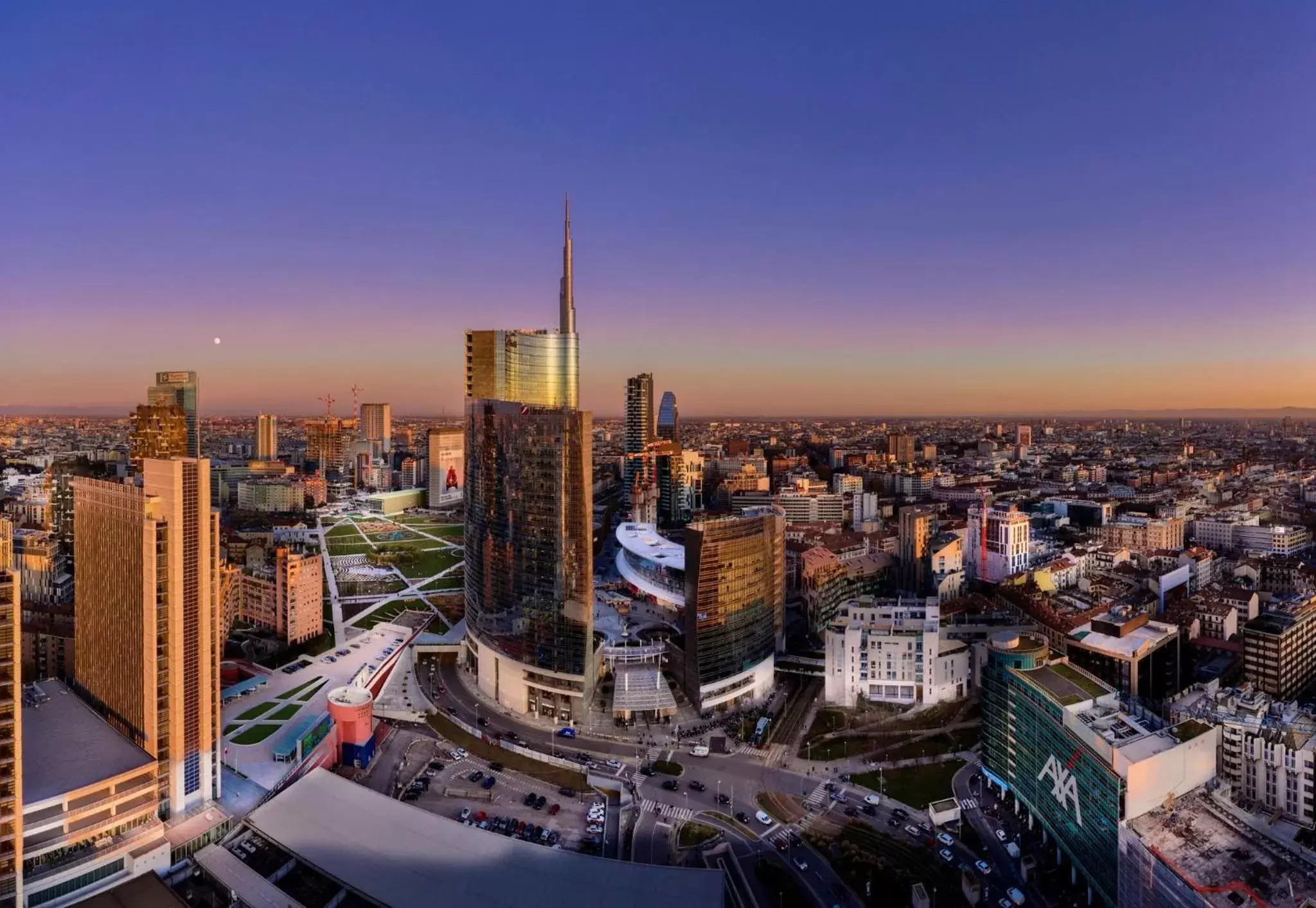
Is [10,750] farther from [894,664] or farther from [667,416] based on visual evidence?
[667,416]

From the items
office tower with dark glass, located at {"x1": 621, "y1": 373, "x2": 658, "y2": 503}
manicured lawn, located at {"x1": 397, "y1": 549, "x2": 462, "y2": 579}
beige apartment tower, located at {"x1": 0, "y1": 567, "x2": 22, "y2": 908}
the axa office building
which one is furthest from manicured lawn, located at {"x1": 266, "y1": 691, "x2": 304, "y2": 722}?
office tower with dark glass, located at {"x1": 621, "y1": 373, "x2": 658, "y2": 503}

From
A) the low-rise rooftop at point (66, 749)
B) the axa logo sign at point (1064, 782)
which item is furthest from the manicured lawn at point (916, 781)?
the low-rise rooftop at point (66, 749)

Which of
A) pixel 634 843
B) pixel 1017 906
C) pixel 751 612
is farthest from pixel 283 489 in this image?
pixel 1017 906

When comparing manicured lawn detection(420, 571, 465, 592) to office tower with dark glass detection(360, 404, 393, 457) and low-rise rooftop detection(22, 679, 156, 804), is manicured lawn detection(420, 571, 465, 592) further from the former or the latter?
office tower with dark glass detection(360, 404, 393, 457)

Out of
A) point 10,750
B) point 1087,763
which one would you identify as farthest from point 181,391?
point 1087,763

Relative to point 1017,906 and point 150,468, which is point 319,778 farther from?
point 1017,906

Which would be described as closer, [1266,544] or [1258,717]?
[1258,717]
